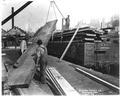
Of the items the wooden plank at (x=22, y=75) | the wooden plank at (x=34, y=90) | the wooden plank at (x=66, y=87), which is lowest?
the wooden plank at (x=34, y=90)

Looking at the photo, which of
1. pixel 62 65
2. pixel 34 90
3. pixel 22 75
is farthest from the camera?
pixel 62 65

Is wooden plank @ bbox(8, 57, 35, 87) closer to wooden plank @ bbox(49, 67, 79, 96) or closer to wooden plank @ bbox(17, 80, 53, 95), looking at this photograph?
wooden plank @ bbox(17, 80, 53, 95)

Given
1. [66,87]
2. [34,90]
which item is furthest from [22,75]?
[66,87]

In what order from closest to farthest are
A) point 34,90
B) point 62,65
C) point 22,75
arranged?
point 34,90
point 22,75
point 62,65

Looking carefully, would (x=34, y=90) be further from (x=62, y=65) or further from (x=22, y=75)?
(x=62, y=65)

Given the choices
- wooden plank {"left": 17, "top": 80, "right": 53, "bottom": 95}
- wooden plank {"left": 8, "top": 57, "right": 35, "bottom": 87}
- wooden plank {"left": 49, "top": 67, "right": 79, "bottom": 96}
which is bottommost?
wooden plank {"left": 17, "top": 80, "right": 53, "bottom": 95}

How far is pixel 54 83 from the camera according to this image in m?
5.21

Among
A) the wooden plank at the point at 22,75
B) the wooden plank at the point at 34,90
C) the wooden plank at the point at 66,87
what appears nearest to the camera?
the wooden plank at the point at 66,87

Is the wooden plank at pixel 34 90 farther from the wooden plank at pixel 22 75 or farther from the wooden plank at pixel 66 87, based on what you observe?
the wooden plank at pixel 66 87

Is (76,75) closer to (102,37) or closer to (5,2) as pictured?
(5,2)

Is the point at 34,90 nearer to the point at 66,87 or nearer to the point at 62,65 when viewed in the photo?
the point at 66,87

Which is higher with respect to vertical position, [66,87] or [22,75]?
[22,75]

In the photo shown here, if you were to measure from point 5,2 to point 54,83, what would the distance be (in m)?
2.69

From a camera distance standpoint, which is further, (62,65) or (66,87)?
(62,65)
